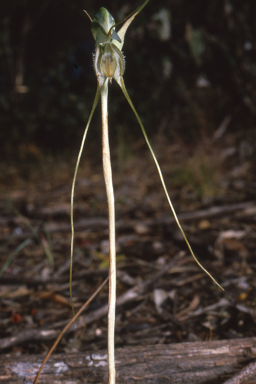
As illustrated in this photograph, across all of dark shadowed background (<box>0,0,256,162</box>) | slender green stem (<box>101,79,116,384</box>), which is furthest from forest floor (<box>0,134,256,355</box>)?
dark shadowed background (<box>0,0,256,162</box>)

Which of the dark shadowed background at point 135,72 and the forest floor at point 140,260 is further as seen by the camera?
the dark shadowed background at point 135,72

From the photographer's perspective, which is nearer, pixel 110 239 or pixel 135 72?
pixel 110 239

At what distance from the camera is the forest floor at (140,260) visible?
92 cm

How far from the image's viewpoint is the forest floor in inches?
36.4

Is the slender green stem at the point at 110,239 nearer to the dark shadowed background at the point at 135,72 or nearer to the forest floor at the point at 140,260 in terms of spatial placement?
the forest floor at the point at 140,260

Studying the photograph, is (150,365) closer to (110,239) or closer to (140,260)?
(110,239)

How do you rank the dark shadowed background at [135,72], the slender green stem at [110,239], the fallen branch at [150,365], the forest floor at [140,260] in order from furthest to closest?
the dark shadowed background at [135,72], the forest floor at [140,260], the fallen branch at [150,365], the slender green stem at [110,239]

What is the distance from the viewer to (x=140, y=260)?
1.37 metres

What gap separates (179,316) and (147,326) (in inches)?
4.2

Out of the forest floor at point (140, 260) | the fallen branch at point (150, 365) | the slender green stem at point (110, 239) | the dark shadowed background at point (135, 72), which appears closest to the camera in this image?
the slender green stem at point (110, 239)

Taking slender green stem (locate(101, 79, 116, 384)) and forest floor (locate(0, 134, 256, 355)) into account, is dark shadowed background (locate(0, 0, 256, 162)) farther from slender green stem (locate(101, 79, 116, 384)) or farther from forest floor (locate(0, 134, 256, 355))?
slender green stem (locate(101, 79, 116, 384))

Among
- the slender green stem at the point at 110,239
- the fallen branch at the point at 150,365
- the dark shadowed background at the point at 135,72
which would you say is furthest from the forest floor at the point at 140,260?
the dark shadowed background at the point at 135,72

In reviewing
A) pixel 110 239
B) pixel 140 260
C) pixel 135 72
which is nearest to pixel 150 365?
pixel 110 239

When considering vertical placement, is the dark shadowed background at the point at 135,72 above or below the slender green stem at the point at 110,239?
above
